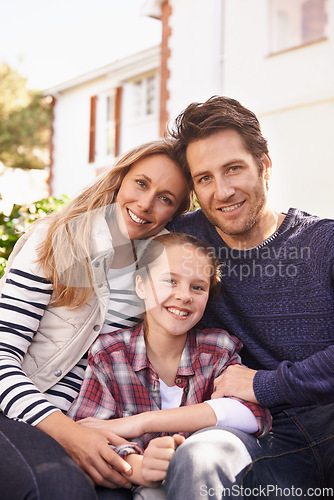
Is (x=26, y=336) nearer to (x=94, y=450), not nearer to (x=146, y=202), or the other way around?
(x=94, y=450)

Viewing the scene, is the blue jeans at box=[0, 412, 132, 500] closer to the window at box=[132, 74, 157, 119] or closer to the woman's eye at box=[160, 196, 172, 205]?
the woman's eye at box=[160, 196, 172, 205]

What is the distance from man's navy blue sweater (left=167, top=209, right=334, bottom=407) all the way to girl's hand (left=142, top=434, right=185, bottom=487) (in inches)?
14.8

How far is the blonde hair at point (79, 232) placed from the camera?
2.14 m

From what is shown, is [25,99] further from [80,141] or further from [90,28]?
[90,28]

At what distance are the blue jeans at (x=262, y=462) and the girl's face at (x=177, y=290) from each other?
18.8 inches

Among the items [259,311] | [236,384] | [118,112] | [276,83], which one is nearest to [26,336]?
[236,384]

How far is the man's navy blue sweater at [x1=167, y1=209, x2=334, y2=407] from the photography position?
6.88 ft

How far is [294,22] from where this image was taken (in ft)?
29.0

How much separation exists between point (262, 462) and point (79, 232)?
1.09m

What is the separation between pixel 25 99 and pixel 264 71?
48.1 ft

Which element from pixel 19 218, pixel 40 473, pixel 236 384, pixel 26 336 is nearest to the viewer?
pixel 40 473

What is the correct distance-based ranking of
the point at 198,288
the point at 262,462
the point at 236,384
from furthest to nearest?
1. the point at 198,288
2. the point at 236,384
3. the point at 262,462

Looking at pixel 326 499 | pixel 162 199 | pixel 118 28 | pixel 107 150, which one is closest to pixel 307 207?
pixel 118 28

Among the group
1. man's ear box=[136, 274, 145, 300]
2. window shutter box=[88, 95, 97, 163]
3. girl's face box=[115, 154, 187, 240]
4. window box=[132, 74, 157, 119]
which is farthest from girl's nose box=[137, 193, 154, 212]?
window shutter box=[88, 95, 97, 163]
